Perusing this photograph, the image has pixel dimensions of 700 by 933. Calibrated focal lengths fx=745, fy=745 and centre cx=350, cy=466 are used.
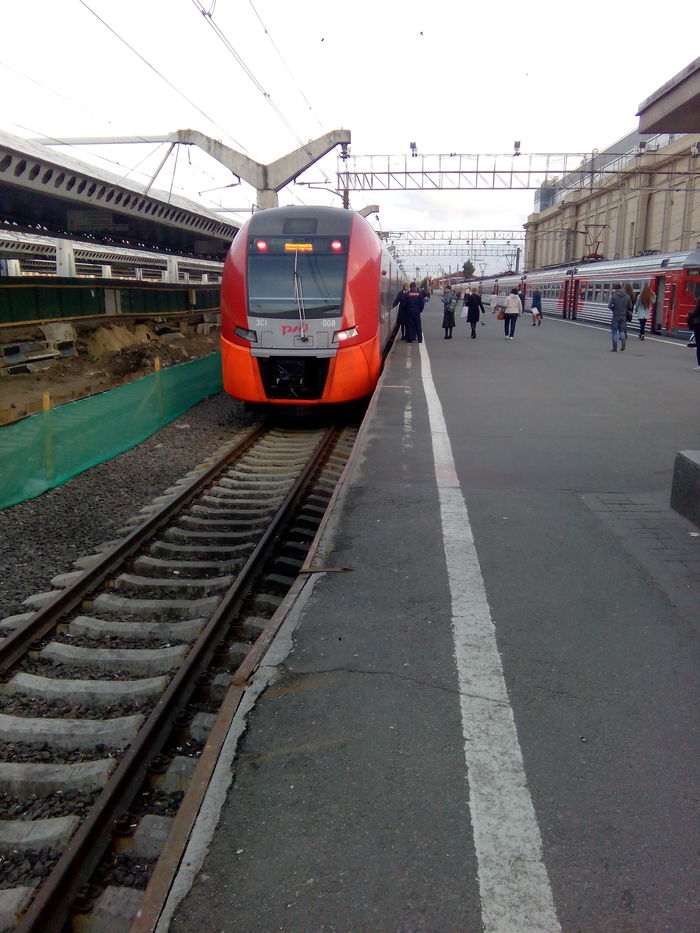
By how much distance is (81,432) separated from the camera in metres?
8.66

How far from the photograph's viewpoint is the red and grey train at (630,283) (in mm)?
21625

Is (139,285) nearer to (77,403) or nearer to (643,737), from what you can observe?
(77,403)

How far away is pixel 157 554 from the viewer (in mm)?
5973

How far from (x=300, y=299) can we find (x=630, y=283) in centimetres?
1856

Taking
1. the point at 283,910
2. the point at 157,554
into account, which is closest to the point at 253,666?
the point at 283,910

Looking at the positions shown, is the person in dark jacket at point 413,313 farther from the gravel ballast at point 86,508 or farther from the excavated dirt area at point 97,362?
the gravel ballast at point 86,508

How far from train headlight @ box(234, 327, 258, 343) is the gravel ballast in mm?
1480

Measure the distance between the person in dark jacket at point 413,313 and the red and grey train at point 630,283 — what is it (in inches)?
288

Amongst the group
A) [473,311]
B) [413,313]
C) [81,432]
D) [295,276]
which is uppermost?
[295,276]

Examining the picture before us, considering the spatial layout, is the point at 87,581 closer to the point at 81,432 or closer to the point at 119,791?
the point at 119,791

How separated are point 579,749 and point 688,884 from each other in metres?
0.67

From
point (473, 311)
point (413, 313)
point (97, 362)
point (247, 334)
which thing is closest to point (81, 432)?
point (247, 334)

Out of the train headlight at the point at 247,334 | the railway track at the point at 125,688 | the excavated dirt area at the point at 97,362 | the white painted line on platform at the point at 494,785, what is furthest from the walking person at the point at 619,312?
the white painted line on platform at the point at 494,785

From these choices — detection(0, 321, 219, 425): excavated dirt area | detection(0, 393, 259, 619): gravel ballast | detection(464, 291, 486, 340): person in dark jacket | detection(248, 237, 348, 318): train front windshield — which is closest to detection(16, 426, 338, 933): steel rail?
detection(0, 393, 259, 619): gravel ballast
